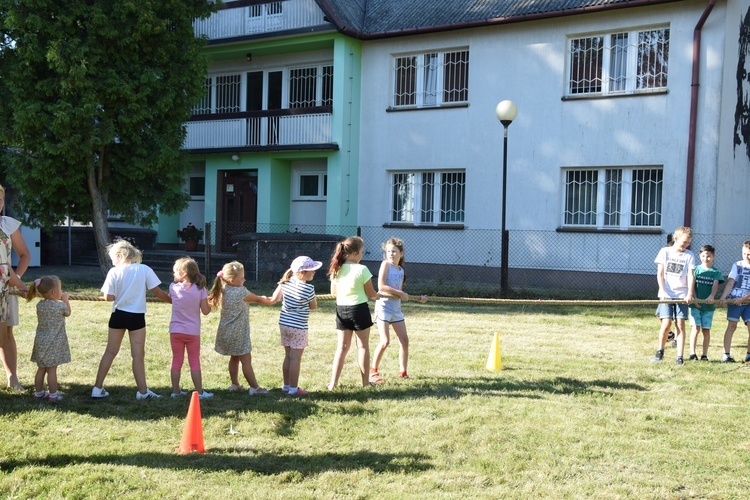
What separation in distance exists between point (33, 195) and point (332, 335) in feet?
30.3

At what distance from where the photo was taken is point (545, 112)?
18.1 metres

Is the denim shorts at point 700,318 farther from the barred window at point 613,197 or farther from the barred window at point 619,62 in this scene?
the barred window at point 619,62

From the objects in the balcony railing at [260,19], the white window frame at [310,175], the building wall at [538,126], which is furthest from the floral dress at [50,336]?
the white window frame at [310,175]

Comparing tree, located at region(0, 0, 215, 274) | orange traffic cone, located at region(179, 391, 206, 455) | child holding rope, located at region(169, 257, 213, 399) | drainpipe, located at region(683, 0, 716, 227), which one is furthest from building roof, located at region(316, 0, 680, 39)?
orange traffic cone, located at region(179, 391, 206, 455)

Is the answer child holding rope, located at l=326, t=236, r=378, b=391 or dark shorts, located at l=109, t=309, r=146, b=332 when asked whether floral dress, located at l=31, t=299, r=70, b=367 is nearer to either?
dark shorts, located at l=109, t=309, r=146, b=332

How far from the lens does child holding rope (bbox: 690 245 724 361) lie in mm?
9398

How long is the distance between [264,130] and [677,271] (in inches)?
570

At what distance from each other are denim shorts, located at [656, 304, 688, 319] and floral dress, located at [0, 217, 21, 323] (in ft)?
23.5

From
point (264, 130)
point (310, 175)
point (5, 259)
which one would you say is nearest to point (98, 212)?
point (264, 130)

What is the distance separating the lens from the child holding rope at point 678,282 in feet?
29.6

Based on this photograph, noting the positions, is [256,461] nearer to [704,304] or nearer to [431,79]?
[704,304]

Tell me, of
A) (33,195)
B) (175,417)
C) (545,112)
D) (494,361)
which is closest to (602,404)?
(494,361)

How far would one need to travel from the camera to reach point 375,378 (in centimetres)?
788

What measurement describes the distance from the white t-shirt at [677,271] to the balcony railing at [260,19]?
13089mm
